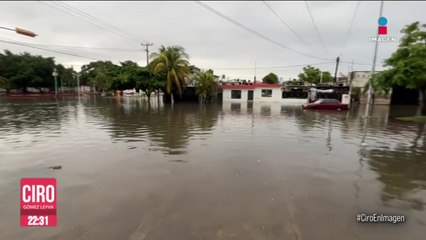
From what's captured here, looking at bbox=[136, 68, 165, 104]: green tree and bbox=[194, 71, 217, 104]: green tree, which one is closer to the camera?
bbox=[136, 68, 165, 104]: green tree

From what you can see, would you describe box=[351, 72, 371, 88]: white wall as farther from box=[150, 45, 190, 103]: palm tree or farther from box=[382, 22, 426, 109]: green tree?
box=[150, 45, 190, 103]: palm tree

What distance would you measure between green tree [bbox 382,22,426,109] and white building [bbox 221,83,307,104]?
17134mm

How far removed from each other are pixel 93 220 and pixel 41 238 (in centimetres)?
65

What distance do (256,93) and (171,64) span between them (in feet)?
45.8

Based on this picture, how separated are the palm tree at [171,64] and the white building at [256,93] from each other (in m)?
9.53

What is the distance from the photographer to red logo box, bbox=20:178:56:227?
11.8 feet

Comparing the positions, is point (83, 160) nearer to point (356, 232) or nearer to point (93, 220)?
point (93, 220)

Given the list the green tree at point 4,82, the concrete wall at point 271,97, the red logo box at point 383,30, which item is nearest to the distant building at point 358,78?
the concrete wall at point 271,97

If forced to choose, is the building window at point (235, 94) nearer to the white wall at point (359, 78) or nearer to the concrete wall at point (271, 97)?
the concrete wall at point (271, 97)

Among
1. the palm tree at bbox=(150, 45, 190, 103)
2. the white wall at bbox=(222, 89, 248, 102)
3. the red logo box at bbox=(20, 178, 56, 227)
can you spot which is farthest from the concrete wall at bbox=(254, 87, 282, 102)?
the red logo box at bbox=(20, 178, 56, 227)

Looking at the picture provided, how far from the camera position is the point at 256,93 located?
117 ft

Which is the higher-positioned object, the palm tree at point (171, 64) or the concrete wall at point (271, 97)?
the palm tree at point (171, 64)

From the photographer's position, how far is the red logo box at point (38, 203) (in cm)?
361

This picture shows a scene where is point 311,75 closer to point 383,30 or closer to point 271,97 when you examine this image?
point 271,97
